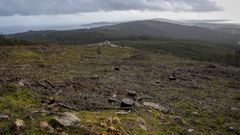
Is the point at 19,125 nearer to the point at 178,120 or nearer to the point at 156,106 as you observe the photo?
the point at 178,120

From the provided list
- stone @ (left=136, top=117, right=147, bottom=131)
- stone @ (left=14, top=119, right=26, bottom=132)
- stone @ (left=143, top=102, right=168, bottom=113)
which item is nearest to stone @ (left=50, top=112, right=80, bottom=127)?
stone @ (left=14, top=119, right=26, bottom=132)

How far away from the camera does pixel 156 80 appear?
34438 mm

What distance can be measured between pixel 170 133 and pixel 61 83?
36.6 ft

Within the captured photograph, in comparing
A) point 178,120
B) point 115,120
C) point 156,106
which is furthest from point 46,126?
point 156,106

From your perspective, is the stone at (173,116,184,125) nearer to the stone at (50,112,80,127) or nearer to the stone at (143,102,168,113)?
the stone at (143,102,168,113)

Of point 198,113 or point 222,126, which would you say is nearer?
point 222,126

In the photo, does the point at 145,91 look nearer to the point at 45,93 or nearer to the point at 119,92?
the point at 119,92

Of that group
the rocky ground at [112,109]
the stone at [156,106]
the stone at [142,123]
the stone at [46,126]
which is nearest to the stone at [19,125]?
the rocky ground at [112,109]

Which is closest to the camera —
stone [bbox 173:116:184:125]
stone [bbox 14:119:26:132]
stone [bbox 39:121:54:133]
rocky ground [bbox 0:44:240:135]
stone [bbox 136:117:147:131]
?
stone [bbox 14:119:26:132]

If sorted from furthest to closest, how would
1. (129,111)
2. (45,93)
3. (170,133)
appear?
(45,93), (129,111), (170,133)

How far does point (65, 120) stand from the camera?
16.3m

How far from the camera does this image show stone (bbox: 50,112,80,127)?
1583 centimetres

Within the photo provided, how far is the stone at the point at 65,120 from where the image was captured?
1583 centimetres

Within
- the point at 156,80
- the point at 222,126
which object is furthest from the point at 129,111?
the point at 156,80
